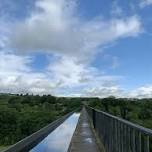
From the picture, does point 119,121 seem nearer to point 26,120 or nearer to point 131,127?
point 131,127

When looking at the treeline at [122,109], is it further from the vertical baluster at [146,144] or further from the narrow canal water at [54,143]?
Answer: the vertical baluster at [146,144]

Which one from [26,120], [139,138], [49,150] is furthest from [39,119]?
[139,138]

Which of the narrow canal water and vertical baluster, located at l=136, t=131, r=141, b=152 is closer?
vertical baluster, located at l=136, t=131, r=141, b=152

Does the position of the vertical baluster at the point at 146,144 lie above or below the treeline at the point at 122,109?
below

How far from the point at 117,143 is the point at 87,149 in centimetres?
847

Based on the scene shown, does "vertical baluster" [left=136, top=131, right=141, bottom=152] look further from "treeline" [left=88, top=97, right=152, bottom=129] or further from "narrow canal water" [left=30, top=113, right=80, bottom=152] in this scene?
"treeline" [left=88, top=97, right=152, bottom=129]

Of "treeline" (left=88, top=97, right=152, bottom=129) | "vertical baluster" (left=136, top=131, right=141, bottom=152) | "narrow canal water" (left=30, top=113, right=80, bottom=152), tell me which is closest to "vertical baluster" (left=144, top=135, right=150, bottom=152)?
"vertical baluster" (left=136, top=131, right=141, bottom=152)

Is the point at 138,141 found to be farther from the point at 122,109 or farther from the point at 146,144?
the point at 122,109

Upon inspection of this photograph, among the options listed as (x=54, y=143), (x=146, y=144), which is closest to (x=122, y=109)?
(x=54, y=143)

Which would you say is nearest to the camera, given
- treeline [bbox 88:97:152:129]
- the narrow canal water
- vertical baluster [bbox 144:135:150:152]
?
vertical baluster [bbox 144:135:150:152]

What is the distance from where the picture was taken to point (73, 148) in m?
22.0

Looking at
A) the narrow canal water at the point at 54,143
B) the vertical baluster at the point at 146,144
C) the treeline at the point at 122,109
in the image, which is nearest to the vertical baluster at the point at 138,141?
the vertical baluster at the point at 146,144

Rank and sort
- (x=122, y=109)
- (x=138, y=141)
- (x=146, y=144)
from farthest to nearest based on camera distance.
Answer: (x=122, y=109) < (x=138, y=141) < (x=146, y=144)

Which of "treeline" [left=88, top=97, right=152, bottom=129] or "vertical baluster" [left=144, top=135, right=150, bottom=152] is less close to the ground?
"treeline" [left=88, top=97, right=152, bottom=129]
